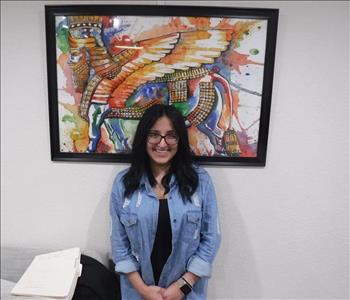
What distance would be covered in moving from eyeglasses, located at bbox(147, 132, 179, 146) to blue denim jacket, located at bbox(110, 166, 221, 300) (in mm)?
182

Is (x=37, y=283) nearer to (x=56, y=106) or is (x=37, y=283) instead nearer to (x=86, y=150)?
(x=86, y=150)

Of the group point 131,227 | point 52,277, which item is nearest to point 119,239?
point 131,227

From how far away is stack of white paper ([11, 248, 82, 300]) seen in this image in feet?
4.27

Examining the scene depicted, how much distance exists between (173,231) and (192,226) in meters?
0.09

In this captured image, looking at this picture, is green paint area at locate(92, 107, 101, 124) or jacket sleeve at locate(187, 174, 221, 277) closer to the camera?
jacket sleeve at locate(187, 174, 221, 277)

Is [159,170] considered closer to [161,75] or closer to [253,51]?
[161,75]

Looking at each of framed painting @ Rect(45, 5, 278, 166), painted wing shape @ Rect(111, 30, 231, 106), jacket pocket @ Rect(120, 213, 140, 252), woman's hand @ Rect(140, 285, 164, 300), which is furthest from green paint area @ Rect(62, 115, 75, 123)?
woman's hand @ Rect(140, 285, 164, 300)

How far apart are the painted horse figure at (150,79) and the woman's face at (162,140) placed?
173 mm

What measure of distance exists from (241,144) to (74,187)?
937 millimetres

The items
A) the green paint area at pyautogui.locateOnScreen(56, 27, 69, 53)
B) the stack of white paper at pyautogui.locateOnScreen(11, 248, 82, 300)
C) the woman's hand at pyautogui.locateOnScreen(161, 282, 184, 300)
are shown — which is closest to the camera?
the stack of white paper at pyautogui.locateOnScreen(11, 248, 82, 300)

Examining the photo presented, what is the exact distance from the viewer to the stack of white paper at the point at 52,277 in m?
1.30

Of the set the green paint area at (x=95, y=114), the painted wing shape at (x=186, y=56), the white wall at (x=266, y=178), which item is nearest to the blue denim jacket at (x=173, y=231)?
the white wall at (x=266, y=178)

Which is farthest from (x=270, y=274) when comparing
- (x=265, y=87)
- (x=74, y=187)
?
(x=74, y=187)

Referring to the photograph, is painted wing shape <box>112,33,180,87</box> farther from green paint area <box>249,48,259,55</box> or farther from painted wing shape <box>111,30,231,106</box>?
green paint area <box>249,48,259,55</box>
